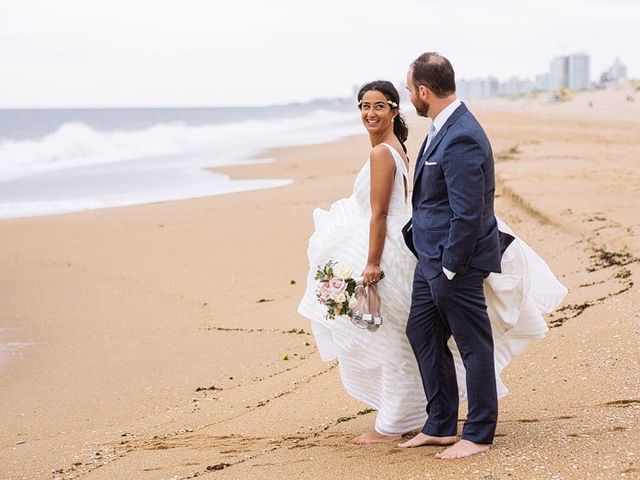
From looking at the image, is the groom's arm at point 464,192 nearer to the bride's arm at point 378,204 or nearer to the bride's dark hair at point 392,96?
the bride's arm at point 378,204

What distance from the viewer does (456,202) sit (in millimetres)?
3613

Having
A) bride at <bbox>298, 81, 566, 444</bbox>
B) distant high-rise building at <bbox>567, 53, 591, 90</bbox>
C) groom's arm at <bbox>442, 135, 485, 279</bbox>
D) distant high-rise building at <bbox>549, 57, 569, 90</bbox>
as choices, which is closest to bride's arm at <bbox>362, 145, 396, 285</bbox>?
bride at <bbox>298, 81, 566, 444</bbox>

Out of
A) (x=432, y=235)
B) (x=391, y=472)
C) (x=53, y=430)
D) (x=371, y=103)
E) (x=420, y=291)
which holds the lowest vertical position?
(x=53, y=430)

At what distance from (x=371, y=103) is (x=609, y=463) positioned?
2074 millimetres

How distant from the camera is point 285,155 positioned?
95.7 ft

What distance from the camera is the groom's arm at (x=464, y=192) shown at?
360cm

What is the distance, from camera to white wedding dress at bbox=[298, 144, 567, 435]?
4.11 m

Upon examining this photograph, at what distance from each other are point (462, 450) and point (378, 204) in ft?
4.07

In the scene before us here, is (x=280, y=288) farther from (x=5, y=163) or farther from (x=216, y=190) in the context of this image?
(x=5, y=163)

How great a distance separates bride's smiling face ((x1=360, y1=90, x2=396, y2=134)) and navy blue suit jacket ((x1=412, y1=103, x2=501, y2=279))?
1.36ft

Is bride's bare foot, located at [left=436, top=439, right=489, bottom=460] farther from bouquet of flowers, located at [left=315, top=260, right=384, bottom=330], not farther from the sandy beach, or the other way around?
bouquet of flowers, located at [left=315, top=260, right=384, bottom=330]

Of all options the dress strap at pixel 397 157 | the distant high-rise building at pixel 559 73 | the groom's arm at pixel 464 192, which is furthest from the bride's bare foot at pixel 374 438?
the distant high-rise building at pixel 559 73

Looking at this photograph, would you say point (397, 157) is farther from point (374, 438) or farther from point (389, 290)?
point (374, 438)

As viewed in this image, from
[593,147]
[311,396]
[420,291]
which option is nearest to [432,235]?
[420,291]
